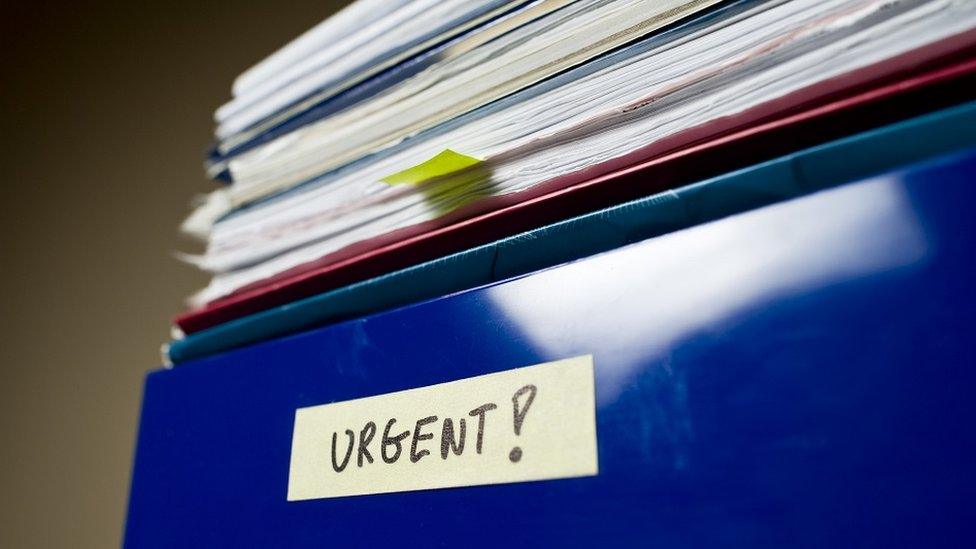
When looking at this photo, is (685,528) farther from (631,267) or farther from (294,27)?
(294,27)

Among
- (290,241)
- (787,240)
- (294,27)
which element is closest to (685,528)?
(787,240)

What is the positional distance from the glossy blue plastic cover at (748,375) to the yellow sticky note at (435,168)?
0.31ft

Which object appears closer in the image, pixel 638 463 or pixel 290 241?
pixel 638 463

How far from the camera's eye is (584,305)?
409 millimetres

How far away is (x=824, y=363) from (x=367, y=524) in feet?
0.94

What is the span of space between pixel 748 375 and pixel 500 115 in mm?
272

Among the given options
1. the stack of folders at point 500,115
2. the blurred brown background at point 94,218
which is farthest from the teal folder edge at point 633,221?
the blurred brown background at point 94,218

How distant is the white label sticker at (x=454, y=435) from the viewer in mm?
391

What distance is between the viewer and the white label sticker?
1.28ft

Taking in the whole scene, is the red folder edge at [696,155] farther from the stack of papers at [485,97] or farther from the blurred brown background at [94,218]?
the blurred brown background at [94,218]

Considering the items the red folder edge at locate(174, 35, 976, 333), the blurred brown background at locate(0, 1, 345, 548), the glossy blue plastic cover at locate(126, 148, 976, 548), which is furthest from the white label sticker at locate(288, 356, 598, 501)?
→ the blurred brown background at locate(0, 1, 345, 548)

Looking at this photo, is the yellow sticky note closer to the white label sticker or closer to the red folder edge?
the red folder edge

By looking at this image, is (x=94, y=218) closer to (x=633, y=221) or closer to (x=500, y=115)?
(x=500, y=115)

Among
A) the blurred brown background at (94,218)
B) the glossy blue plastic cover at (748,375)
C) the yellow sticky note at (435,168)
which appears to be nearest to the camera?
the glossy blue plastic cover at (748,375)
